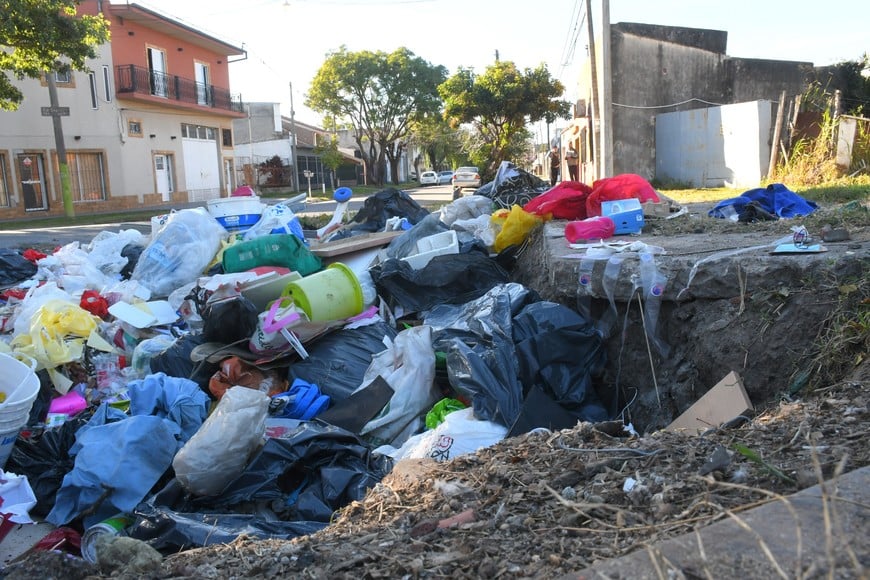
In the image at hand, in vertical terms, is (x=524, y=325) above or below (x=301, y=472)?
above

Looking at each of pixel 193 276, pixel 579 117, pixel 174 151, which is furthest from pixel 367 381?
pixel 174 151

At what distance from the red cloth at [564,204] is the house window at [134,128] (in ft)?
71.0

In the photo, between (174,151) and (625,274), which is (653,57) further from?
(174,151)

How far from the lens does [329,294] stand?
15.7 ft

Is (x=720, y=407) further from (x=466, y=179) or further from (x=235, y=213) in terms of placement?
(x=466, y=179)

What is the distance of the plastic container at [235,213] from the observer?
7.18m

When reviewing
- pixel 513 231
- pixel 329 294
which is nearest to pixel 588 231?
pixel 513 231

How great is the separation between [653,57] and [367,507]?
18.2m

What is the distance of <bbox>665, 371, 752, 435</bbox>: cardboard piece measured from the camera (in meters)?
3.01

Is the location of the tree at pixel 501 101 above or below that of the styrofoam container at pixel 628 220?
above

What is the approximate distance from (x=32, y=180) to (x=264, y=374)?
20732mm

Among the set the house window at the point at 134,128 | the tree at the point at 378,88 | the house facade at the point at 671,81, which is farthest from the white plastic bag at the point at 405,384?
the tree at the point at 378,88

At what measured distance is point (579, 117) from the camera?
22688 millimetres

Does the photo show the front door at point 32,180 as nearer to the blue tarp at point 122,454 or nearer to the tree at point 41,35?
the tree at point 41,35
